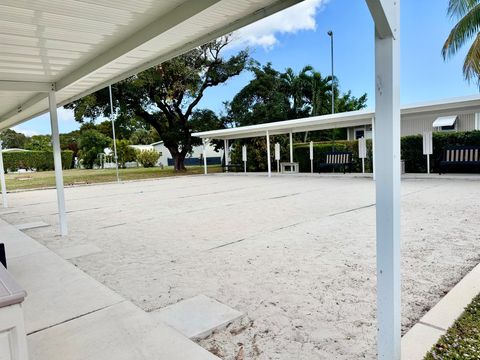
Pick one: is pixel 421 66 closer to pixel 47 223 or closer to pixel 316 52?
pixel 316 52

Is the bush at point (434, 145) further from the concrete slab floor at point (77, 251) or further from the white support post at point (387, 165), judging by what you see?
the white support post at point (387, 165)

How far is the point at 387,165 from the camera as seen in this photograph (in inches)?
68.5

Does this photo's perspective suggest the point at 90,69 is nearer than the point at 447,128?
Yes

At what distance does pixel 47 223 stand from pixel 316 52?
1336 inches

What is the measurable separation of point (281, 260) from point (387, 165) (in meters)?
2.28

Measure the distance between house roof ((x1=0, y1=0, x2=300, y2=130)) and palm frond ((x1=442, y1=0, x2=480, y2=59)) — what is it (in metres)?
11.2

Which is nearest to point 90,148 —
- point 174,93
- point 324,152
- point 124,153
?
point 124,153

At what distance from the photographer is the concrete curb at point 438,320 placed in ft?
6.59

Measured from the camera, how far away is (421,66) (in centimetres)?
2317

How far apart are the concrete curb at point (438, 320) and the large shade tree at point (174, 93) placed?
18.5 meters

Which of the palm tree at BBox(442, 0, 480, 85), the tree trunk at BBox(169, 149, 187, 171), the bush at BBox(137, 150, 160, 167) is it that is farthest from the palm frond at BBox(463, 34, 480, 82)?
the bush at BBox(137, 150, 160, 167)

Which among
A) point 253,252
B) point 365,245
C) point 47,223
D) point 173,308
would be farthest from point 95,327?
point 47,223

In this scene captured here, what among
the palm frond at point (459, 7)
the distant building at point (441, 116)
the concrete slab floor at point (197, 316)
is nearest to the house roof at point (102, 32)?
the concrete slab floor at point (197, 316)

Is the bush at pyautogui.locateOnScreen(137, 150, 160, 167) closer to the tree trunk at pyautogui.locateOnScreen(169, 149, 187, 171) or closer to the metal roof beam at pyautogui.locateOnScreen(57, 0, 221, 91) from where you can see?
the tree trunk at pyautogui.locateOnScreen(169, 149, 187, 171)
